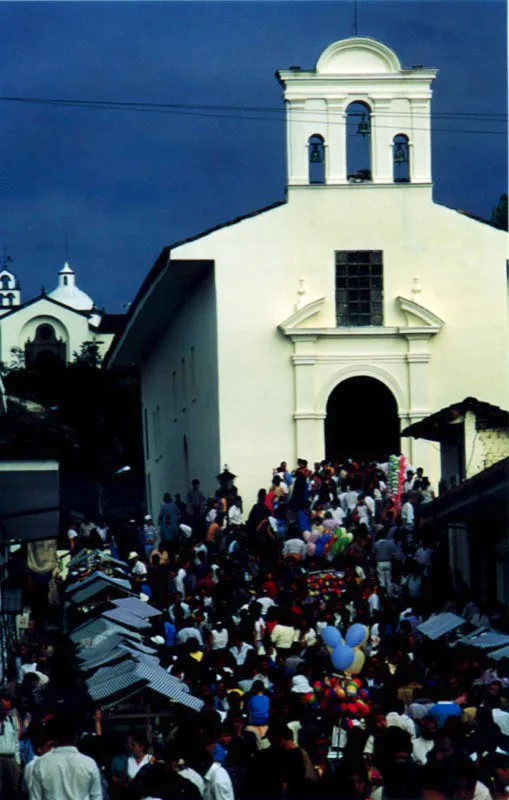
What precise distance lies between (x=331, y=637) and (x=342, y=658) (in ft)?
1.75

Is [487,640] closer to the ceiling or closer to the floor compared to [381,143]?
closer to the floor

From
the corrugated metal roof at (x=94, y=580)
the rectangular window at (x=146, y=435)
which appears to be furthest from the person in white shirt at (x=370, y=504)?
the rectangular window at (x=146, y=435)

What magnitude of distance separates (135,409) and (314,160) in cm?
3638

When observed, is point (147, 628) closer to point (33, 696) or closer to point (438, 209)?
point (33, 696)

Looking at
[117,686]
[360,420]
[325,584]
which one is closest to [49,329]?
[360,420]

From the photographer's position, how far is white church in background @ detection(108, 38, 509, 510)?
129ft

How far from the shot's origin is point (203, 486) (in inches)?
1634

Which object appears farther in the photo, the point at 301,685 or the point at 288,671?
the point at 288,671

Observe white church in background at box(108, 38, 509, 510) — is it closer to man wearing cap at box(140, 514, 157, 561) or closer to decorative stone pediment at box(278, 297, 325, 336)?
decorative stone pediment at box(278, 297, 325, 336)

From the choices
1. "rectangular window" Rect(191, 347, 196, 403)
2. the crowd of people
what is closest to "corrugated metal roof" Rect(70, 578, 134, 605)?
the crowd of people

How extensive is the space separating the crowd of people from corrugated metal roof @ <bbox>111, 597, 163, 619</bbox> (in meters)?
0.33

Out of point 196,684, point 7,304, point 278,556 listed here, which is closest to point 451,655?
point 196,684

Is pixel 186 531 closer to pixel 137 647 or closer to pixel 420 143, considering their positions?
pixel 420 143

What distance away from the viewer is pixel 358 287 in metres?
39.9
